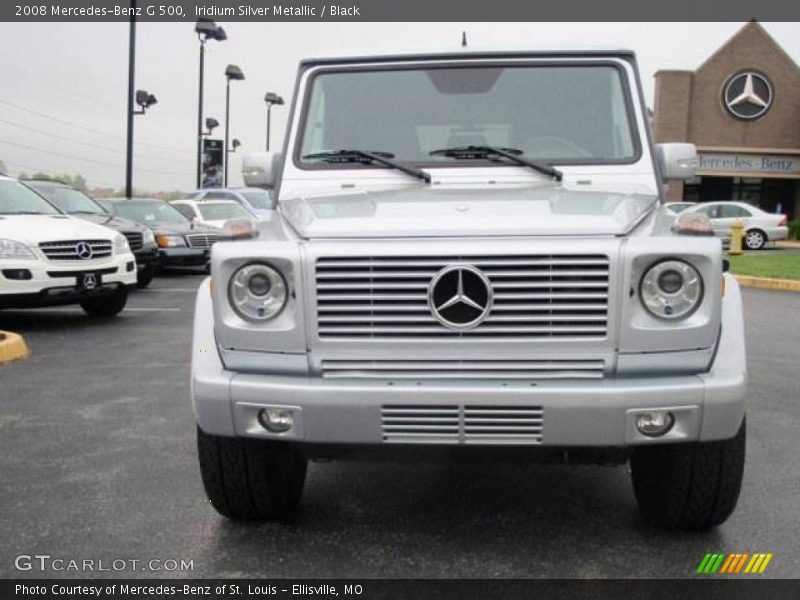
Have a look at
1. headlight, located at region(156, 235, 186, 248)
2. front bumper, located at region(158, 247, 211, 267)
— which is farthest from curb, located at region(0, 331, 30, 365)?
headlight, located at region(156, 235, 186, 248)

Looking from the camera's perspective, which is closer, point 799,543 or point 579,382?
point 579,382

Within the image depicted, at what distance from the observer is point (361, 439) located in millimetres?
2928

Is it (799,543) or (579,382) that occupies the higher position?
(579,382)

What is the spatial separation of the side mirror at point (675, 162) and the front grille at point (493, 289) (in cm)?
143

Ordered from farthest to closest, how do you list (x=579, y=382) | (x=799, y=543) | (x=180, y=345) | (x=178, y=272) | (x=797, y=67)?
1. (x=797, y=67)
2. (x=178, y=272)
3. (x=180, y=345)
4. (x=799, y=543)
5. (x=579, y=382)

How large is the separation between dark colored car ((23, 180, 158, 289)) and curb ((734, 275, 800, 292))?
10.1 metres

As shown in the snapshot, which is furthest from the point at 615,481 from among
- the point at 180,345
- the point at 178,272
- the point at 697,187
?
the point at 697,187

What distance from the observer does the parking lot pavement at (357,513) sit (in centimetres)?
319

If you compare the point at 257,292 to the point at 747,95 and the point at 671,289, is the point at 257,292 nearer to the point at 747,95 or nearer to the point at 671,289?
the point at 671,289

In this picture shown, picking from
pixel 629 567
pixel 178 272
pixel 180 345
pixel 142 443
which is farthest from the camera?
pixel 178 272

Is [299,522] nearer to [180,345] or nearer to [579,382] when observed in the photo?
[579,382]

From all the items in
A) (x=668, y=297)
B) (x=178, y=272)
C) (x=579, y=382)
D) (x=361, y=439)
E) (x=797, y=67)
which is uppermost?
(x=797, y=67)

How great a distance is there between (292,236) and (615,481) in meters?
2.08

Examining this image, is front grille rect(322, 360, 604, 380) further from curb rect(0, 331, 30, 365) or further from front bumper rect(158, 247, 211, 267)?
front bumper rect(158, 247, 211, 267)
